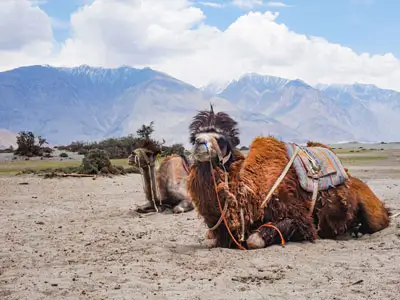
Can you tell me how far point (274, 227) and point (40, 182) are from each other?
15428 mm

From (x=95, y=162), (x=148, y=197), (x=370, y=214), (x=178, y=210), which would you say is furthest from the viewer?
(x=95, y=162)

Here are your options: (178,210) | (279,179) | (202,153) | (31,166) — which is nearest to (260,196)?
(279,179)

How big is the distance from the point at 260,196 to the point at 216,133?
107 centimetres

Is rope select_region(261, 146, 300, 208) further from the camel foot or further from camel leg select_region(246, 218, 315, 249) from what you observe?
the camel foot

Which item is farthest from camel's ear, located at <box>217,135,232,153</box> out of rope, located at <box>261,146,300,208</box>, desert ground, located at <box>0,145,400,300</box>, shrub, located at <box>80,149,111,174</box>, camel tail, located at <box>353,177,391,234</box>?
shrub, located at <box>80,149,111,174</box>

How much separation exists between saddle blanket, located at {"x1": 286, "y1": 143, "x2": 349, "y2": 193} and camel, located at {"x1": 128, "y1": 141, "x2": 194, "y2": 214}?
4642 mm

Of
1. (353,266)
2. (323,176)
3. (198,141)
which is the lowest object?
(353,266)

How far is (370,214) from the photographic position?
870 centimetres

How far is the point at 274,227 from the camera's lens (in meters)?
7.70

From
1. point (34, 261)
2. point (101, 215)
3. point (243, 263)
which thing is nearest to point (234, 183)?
point (243, 263)

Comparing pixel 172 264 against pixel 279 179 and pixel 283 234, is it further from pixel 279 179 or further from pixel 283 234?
pixel 279 179

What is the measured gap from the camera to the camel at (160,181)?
1276cm

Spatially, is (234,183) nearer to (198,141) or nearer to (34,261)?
(198,141)

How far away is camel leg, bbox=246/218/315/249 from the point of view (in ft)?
24.7
